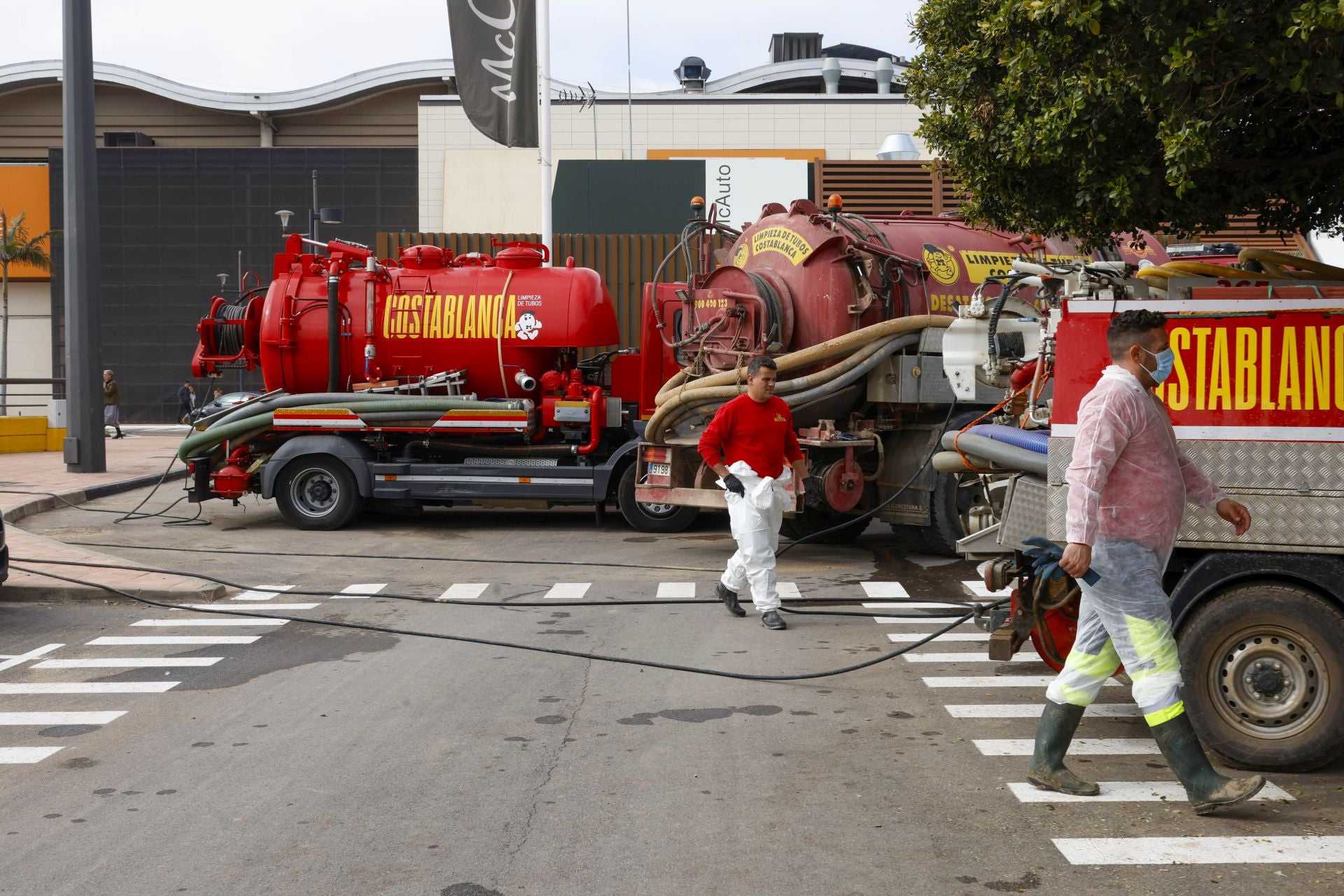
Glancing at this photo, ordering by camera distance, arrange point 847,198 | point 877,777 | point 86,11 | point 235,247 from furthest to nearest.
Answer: point 235,247 → point 847,198 → point 86,11 → point 877,777

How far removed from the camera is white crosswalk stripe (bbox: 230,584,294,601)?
1035 centimetres

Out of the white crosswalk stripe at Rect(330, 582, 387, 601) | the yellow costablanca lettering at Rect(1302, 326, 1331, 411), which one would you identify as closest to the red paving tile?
the white crosswalk stripe at Rect(330, 582, 387, 601)

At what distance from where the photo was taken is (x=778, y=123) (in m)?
38.2

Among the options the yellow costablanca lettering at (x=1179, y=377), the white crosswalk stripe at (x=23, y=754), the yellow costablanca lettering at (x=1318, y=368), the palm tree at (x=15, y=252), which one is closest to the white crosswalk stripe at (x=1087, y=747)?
the yellow costablanca lettering at (x=1179, y=377)

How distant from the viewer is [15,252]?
4134 centimetres

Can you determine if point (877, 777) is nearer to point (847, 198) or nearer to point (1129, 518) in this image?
point (1129, 518)

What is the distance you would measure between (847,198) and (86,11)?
1757 cm

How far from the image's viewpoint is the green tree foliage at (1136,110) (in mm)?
6543

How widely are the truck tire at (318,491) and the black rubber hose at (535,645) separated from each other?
4.00 metres

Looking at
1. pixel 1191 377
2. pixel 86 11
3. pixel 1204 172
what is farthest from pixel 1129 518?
pixel 86 11

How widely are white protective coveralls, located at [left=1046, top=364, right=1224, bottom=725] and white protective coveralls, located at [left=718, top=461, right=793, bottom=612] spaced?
3.98 metres

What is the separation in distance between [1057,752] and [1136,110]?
4.20m

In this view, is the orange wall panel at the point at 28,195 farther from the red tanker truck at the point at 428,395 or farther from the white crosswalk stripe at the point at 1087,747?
the white crosswalk stripe at the point at 1087,747

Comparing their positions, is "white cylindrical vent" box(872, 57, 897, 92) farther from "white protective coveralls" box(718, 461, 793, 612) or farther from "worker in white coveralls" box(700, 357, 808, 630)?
"white protective coveralls" box(718, 461, 793, 612)
